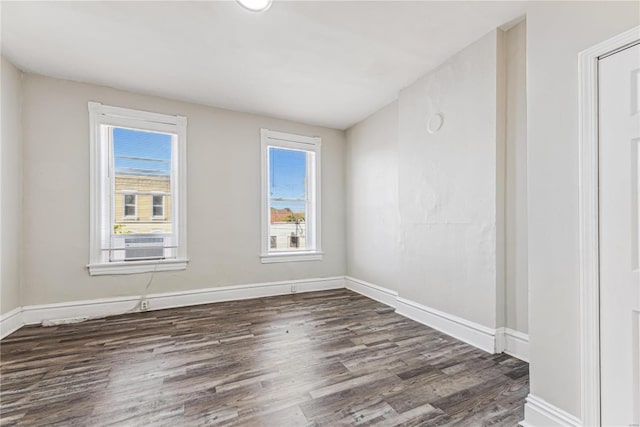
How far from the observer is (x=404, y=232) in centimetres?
338

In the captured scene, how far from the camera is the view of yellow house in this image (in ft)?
A: 11.5

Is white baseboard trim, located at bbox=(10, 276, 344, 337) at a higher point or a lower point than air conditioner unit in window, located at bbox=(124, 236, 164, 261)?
lower

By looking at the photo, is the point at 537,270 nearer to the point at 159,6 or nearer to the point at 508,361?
the point at 508,361

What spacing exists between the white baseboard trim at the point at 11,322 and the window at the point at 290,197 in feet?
8.75

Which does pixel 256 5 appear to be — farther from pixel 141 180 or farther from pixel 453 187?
pixel 141 180

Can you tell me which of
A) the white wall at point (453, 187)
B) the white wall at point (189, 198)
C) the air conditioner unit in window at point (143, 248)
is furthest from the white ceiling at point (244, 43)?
the air conditioner unit in window at point (143, 248)

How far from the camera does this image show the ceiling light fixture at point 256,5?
1.97 metres

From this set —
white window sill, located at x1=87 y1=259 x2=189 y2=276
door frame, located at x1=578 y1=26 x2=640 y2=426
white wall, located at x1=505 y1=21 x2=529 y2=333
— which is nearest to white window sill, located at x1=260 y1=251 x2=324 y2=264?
white window sill, located at x1=87 y1=259 x2=189 y2=276

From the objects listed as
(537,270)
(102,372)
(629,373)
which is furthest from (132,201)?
(629,373)

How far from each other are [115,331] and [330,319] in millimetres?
2241

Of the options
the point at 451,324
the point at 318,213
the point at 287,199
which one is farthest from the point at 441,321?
the point at 287,199

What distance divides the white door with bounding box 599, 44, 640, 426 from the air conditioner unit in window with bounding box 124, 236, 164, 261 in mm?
4132

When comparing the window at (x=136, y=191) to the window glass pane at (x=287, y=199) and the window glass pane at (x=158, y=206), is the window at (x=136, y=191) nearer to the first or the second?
the window glass pane at (x=158, y=206)

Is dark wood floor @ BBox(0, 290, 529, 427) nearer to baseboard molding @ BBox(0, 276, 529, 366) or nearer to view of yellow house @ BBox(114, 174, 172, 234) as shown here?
baseboard molding @ BBox(0, 276, 529, 366)
